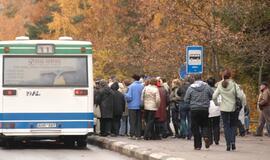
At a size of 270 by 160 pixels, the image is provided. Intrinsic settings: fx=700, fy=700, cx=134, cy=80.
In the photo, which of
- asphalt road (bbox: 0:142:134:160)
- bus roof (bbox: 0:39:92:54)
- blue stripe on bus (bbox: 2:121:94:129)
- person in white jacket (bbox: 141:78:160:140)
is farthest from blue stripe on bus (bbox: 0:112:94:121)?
person in white jacket (bbox: 141:78:160:140)

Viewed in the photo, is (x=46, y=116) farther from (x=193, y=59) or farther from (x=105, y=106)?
(x=193, y=59)

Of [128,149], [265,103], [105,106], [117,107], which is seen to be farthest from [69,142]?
[265,103]

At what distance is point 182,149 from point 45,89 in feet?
14.2

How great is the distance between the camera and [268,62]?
3114 cm

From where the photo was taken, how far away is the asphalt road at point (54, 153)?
17.0 meters

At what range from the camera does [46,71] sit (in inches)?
759

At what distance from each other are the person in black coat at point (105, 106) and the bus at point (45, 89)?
2.97m

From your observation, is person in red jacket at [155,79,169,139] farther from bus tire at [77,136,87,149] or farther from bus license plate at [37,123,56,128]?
bus license plate at [37,123,56,128]

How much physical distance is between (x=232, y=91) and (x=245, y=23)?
44.4 feet

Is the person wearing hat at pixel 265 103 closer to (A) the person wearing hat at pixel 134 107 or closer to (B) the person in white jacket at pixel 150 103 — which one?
(B) the person in white jacket at pixel 150 103

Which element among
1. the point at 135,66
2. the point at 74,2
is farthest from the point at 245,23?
the point at 74,2

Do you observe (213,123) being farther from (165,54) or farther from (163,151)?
(165,54)

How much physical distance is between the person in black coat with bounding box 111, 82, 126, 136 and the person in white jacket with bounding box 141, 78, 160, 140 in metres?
1.98

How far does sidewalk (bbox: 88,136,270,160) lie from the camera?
15.1m
